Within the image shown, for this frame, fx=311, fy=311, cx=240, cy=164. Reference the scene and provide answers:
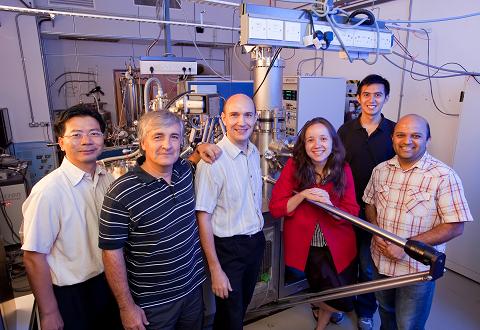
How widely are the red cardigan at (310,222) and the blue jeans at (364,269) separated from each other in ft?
0.89

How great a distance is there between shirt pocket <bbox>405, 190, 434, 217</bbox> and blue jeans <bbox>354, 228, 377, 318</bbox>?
46 cm

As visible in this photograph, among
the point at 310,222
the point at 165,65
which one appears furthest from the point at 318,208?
the point at 165,65

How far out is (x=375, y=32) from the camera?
1.65m

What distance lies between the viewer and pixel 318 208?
150 centimetres

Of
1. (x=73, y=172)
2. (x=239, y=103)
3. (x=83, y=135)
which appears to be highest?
(x=239, y=103)

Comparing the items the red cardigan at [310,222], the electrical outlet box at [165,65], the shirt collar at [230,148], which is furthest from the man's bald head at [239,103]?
the electrical outlet box at [165,65]

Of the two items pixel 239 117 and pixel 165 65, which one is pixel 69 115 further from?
pixel 165 65

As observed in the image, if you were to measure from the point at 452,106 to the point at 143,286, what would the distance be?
116 inches

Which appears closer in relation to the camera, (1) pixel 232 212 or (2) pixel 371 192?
(1) pixel 232 212

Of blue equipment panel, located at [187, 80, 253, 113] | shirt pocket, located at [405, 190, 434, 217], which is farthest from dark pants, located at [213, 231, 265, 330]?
blue equipment panel, located at [187, 80, 253, 113]

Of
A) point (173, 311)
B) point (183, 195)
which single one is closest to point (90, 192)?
point (183, 195)

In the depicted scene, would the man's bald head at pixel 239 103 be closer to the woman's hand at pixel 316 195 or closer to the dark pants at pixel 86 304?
the woman's hand at pixel 316 195

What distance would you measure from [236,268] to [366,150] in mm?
988

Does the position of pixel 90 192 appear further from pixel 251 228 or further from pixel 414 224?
pixel 414 224
